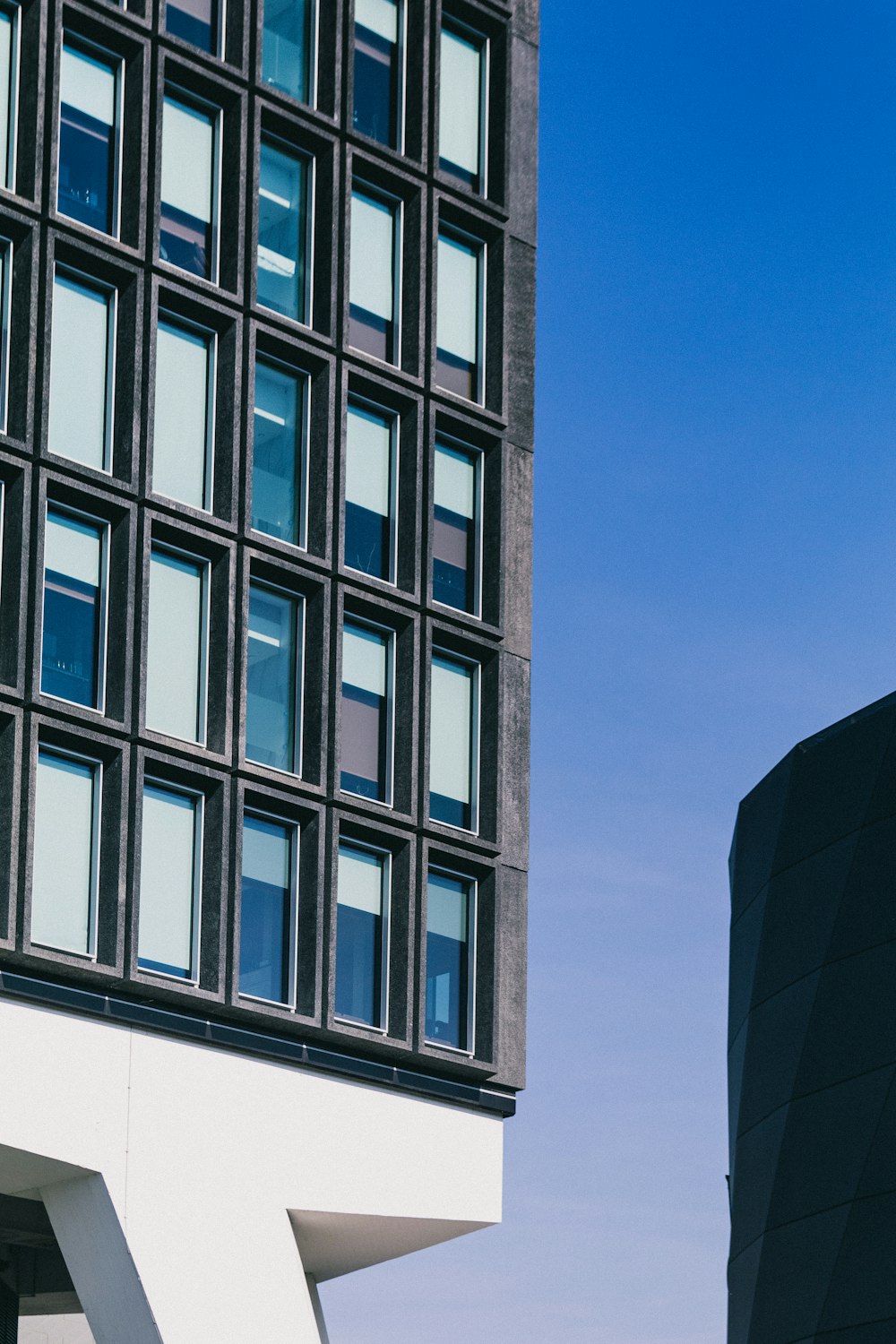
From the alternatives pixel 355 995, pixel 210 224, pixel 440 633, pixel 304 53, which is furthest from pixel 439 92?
pixel 355 995

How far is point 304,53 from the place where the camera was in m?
34.1

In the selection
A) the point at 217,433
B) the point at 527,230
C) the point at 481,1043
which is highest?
the point at 527,230

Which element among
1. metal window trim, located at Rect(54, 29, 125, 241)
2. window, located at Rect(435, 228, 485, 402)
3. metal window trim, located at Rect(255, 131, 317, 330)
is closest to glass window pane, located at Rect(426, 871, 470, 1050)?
window, located at Rect(435, 228, 485, 402)

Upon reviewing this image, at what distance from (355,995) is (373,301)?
950cm

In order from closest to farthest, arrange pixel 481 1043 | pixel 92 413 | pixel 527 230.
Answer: pixel 92 413
pixel 481 1043
pixel 527 230

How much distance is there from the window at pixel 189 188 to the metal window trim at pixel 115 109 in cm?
63

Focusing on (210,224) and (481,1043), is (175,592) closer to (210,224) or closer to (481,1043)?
(210,224)

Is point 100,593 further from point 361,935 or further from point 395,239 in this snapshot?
point 395,239

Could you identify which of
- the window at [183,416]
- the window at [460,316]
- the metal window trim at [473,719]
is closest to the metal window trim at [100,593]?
the window at [183,416]

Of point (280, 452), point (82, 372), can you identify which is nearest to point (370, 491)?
point (280, 452)

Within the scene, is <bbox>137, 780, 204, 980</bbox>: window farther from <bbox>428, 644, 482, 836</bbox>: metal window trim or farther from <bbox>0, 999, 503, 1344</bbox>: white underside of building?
<bbox>428, 644, 482, 836</bbox>: metal window trim

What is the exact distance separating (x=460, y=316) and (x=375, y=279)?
1.61 m

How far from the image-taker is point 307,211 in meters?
33.7

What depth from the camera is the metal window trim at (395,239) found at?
113 ft
